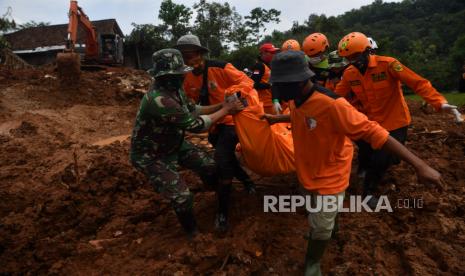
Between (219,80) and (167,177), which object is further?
(219,80)

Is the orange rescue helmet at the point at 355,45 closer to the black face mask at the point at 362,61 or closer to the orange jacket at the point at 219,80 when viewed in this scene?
the black face mask at the point at 362,61

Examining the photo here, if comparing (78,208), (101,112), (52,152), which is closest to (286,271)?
(78,208)

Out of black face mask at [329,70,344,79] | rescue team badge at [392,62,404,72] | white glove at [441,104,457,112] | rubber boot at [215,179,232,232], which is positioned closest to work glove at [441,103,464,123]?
white glove at [441,104,457,112]

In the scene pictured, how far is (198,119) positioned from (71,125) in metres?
8.18

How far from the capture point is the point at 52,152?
25.8 ft

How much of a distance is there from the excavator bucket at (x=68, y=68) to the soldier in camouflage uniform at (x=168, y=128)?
36.3ft

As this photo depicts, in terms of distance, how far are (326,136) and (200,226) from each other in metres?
1.88

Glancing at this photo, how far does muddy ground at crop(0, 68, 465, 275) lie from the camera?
321 cm

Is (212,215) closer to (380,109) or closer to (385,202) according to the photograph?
(385,202)

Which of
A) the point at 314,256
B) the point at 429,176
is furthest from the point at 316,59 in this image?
the point at 429,176

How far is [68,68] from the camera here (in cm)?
1353

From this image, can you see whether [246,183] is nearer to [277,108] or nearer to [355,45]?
[277,108]

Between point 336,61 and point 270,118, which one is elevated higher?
point 336,61

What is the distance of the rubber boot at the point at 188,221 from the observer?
356 cm
